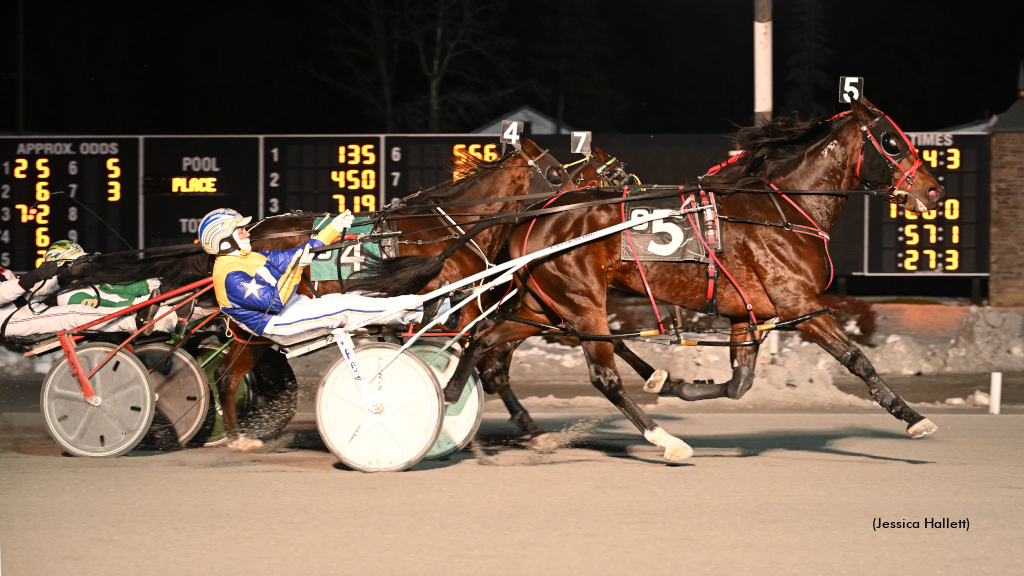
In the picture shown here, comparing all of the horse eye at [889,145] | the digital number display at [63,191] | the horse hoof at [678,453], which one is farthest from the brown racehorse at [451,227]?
the digital number display at [63,191]

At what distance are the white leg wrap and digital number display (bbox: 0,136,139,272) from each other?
952 centimetres

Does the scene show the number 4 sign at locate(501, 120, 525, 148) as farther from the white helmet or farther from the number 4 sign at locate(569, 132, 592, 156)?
the white helmet

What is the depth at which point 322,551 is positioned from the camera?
4.79 meters

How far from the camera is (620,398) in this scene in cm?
679

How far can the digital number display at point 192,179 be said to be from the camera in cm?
1424

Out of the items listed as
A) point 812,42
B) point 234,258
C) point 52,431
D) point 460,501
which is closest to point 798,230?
point 460,501

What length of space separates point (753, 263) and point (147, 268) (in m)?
3.99

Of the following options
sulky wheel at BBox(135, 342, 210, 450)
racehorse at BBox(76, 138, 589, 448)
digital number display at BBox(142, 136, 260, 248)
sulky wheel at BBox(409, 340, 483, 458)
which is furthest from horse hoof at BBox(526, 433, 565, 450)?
digital number display at BBox(142, 136, 260, 248)

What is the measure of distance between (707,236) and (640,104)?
55947 millimetres

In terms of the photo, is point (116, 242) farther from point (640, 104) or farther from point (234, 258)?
point (640, 104)

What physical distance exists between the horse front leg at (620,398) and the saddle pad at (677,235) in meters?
0.59

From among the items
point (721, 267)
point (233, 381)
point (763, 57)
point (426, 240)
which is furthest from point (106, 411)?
point (763, 57)

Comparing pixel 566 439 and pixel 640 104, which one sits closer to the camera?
pixel 566 439

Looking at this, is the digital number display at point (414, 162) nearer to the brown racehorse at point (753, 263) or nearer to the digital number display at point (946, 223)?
the digital number display at point (946, 223)
